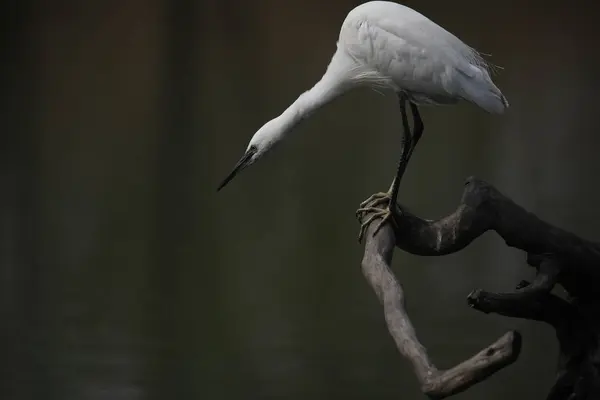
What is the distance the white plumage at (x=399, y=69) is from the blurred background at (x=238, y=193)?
3.29 feet

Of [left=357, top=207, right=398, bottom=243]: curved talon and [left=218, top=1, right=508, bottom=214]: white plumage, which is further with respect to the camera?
[left=218, top=1, right=508, bottom=214]: white plumage

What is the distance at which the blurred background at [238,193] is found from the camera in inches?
102

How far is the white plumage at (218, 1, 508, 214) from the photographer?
5.37 feet

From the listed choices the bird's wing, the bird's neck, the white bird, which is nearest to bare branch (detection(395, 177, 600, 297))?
the white bird

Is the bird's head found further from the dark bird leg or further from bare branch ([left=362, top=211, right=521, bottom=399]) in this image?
bare branch ([left=362, top=211, right=521, bottom=399])

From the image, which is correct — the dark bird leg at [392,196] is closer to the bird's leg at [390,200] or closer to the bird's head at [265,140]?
the bird's leg at [390,200]

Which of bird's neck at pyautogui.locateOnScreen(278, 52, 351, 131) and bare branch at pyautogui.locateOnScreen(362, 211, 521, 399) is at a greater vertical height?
bird's neck at pyautogui.locateOnScreen(278, 52, 351, 131)

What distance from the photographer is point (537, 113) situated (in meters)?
2.78

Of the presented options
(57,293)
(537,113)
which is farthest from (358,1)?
(57,293)

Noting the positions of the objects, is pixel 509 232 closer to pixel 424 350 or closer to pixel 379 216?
pixel 379 216

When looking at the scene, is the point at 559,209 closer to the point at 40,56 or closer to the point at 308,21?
the point at 308,21

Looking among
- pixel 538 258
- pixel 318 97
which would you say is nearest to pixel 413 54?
pixel 318 97

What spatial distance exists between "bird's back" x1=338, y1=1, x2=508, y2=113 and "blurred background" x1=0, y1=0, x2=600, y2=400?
104cm

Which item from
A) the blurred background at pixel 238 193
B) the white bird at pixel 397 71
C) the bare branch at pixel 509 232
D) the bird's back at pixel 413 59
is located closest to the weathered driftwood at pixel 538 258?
the bare branch at pixel 509 232
